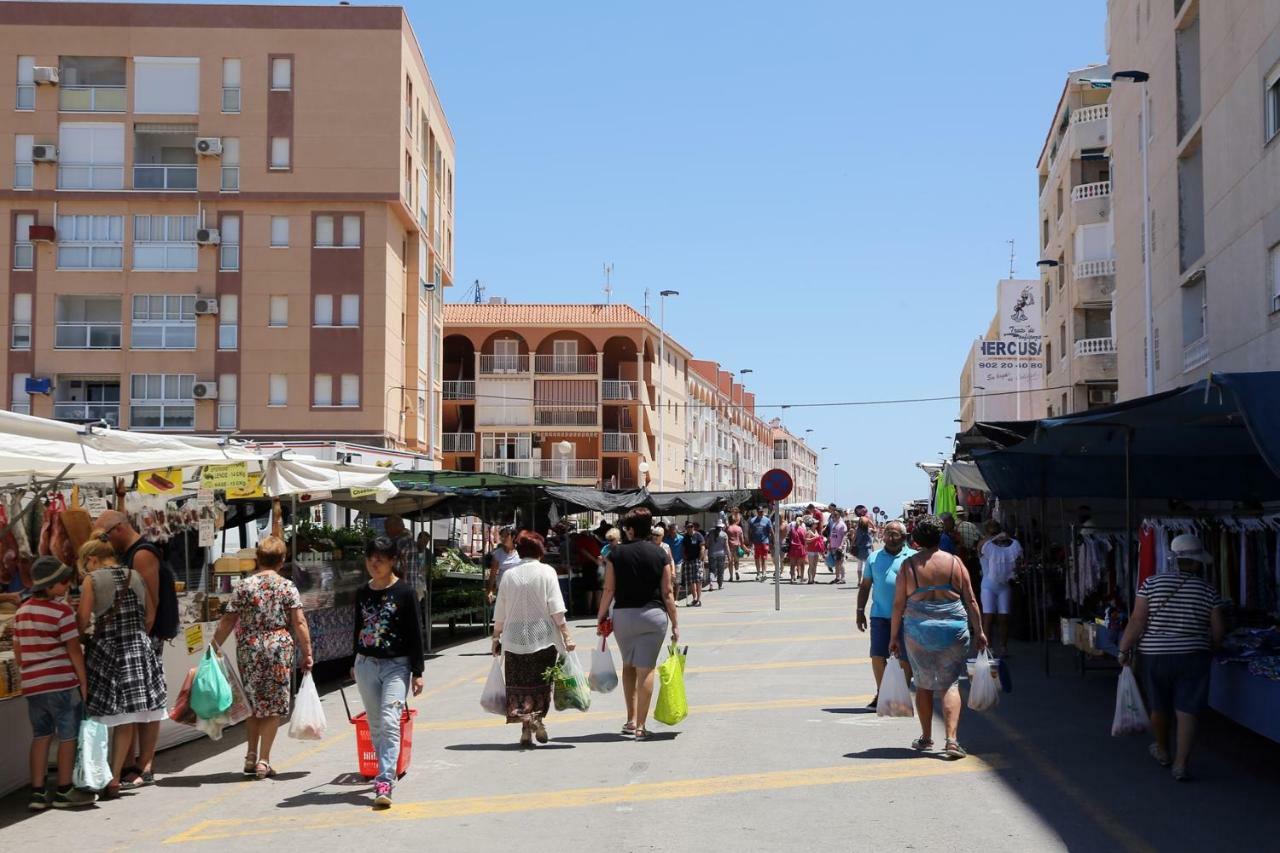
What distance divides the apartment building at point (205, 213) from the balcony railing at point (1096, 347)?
970 inches

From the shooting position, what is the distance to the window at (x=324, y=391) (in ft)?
166

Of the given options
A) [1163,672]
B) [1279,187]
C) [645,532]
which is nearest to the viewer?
[1163,672]

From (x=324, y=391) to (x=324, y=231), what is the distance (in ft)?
19.3

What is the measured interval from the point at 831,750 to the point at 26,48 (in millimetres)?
48058

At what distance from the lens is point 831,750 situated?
36.0 ft

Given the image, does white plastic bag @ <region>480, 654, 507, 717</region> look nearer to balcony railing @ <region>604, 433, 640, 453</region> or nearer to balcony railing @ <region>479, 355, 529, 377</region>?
balcony railing @ <region>479, 355, 529, 377</region>

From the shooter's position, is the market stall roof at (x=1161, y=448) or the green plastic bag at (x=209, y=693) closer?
the market stall roof at (x=1161, y=448)

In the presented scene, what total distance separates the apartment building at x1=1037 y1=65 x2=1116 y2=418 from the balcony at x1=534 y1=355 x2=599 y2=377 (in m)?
31.7

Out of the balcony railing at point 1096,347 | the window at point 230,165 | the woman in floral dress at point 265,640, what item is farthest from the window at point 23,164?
the woman in floral dress at point 265,640

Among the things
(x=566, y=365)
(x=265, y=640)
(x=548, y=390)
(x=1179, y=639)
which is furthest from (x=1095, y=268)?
(x=265, y=640)

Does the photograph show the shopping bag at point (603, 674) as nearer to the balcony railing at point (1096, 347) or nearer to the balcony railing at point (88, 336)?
the balcony railing at point (1096, 347)

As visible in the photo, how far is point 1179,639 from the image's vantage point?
9719 mm

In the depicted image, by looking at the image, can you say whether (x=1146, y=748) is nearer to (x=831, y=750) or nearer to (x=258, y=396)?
(x=831, y=750)

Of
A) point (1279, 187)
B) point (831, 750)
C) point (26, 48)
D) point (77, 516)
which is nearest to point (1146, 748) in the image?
point (831, 750)
